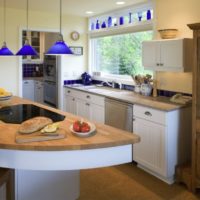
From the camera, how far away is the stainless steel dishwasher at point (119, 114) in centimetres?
386

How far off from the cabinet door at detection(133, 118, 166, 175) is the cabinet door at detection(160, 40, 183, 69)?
0.83 m

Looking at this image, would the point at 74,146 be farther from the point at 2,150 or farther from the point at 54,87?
the point at 54,87

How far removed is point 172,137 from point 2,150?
2.04 m

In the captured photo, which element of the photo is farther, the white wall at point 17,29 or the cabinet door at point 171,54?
the white wall at point 17,29

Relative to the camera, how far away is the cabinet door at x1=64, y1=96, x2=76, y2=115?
18.0 feet

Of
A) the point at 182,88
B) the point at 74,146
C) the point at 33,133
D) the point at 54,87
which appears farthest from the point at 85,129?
the point at 54,87

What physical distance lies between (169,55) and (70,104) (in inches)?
102

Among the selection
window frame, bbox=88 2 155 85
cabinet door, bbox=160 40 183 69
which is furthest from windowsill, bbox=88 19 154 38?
cabinet door, bbox=160 40 183 69

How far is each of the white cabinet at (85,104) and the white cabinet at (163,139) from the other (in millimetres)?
989

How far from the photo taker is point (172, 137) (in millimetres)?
3361

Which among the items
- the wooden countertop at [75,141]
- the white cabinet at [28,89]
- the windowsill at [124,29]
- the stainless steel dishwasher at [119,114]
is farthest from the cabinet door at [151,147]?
the white cabinet at [28,89]

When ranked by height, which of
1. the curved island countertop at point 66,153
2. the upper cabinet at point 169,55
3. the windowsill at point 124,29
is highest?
the windowsill at point 124,29

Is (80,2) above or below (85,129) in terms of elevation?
above

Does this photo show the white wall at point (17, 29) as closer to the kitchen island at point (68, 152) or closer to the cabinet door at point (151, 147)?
the cabinet door at point (151, 147)
